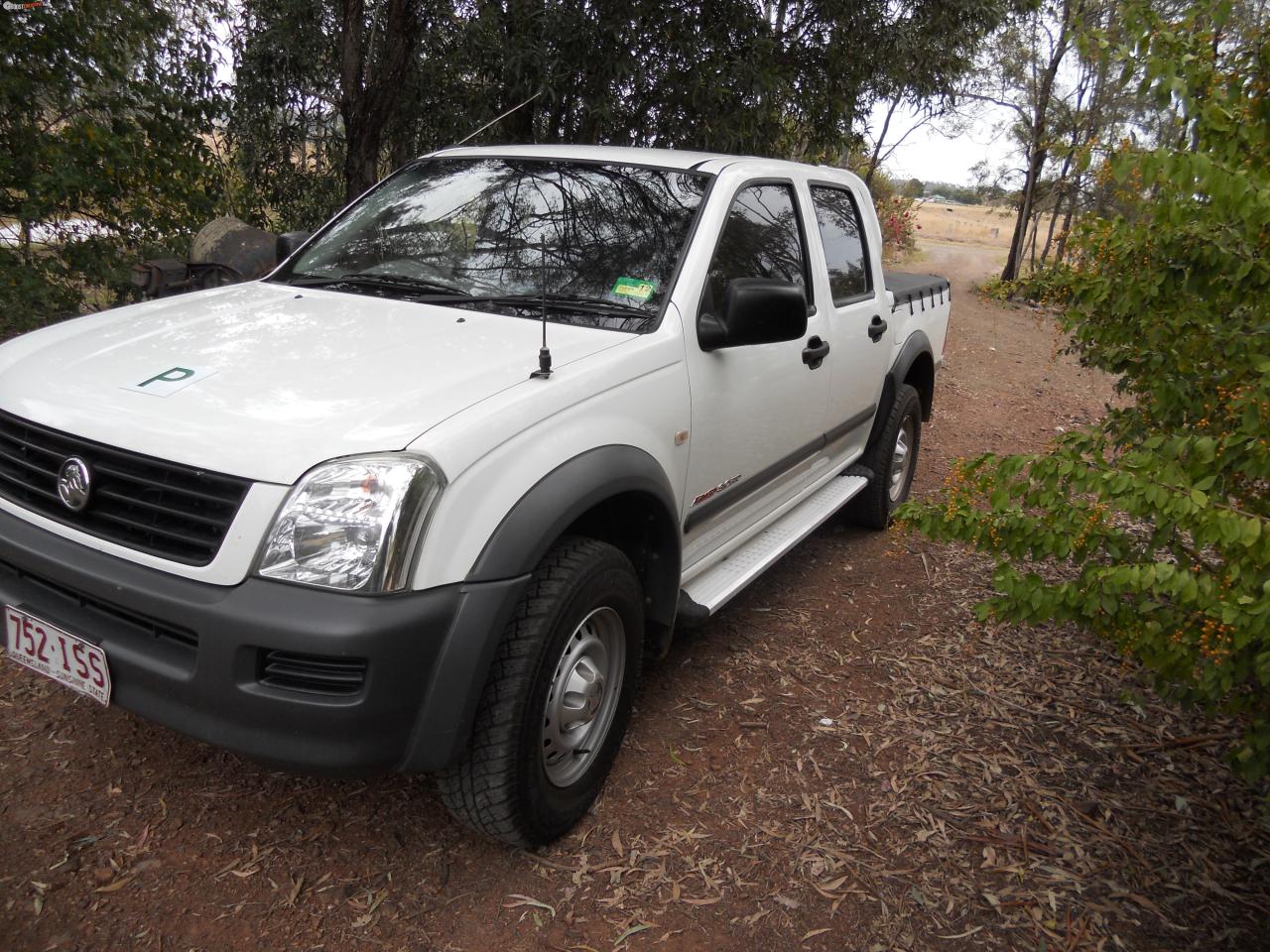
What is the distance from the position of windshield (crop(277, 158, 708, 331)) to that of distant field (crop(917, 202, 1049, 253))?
2873 cm

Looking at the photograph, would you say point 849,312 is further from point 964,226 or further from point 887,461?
point 964,226

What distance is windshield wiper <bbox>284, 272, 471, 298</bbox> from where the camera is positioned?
3.26 meters

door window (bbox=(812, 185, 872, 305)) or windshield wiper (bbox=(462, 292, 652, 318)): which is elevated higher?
door window (bbox=(812, 185, 872, 305))

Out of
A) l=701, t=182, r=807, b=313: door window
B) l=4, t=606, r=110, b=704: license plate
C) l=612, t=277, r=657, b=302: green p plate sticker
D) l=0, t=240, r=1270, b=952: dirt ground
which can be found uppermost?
l=701, t=182, r=807, b=313: door window

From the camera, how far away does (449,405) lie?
235 cm

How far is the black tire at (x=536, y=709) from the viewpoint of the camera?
7.90ft

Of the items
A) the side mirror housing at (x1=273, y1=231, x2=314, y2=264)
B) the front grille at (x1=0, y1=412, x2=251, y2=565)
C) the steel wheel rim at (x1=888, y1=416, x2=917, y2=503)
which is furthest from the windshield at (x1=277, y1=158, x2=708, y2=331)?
the steel wheel rim at (x1=888, y1=416, x2=917, y2=503)

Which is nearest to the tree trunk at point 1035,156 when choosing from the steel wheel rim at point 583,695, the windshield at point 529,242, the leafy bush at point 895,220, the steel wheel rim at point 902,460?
the leafy bush at point 895,220

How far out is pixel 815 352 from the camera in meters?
3.95

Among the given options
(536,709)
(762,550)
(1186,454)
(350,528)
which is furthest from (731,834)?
(1186,454)

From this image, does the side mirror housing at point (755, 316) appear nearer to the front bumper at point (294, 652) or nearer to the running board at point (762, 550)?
the running board at point (762, 550)

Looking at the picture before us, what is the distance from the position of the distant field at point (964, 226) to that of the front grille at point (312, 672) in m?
30.6

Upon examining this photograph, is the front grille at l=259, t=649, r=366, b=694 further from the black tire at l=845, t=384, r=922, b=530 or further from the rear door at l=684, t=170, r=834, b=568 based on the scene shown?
the black tire at l=845, t=384, r=922, b=530

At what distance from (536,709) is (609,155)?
2.18m
